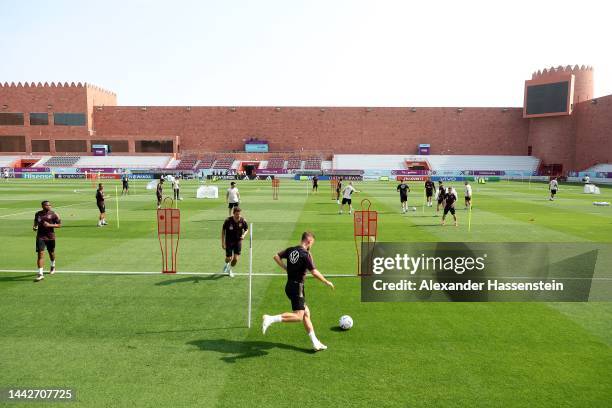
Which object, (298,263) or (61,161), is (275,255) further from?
(61,161)

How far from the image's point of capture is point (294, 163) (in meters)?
76.4

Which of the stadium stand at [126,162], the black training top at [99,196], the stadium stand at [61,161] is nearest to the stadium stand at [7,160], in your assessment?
the stadium stand at [61,161]

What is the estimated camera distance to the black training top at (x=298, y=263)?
22.3 ft

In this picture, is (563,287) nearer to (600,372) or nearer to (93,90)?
(600,372)

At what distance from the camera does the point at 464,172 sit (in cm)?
7088

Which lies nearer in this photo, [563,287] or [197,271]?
[563,287]

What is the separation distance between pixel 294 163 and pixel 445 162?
2675 centimetres

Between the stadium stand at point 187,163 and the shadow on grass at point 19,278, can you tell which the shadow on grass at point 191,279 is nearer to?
the shadow on grass at point 19,278

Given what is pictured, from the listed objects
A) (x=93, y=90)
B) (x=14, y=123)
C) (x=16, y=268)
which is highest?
(x=93, y=90)

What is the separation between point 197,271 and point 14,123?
8374 cm

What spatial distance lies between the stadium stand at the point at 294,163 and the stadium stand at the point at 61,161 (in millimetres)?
36722

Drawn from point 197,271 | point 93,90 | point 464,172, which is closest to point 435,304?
point 197,271

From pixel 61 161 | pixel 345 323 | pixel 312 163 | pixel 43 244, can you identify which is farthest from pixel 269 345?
pixel 61 161

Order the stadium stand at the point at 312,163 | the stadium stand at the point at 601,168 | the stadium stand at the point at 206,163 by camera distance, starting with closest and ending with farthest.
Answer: the stadium stand at the point at 601,168 → the stadium stand at the point at 206,163 → the stadium stand at the point at 312,163
